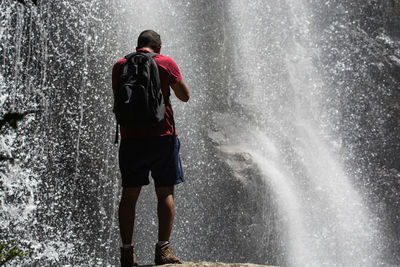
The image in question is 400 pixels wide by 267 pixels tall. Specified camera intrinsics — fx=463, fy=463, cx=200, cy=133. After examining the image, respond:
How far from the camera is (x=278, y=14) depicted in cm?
830

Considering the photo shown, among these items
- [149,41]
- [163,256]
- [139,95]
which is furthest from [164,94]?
[163,256]

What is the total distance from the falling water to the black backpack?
279 centimetres

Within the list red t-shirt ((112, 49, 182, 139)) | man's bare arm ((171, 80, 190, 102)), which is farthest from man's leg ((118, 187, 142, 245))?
man's bare arm ((171, 80, 190, 102))

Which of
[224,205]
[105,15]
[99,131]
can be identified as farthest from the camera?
[224,205]

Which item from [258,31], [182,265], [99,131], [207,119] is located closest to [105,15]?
[99,131]

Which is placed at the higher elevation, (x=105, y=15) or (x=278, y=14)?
(x=278, y=14)

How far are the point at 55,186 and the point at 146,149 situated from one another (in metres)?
2.92

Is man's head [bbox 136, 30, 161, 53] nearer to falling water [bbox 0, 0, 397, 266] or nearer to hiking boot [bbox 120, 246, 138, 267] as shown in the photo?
hiking boot [bbox 120, 246, 138, 267]

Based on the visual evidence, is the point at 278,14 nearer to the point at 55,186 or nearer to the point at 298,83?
the point at 298,83

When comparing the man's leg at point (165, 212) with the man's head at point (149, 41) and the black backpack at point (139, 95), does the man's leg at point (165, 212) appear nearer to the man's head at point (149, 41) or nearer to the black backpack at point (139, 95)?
the black backpack at point (139, 95)

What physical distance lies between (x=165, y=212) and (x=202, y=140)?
4.37 meters

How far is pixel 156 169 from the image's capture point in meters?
2.68

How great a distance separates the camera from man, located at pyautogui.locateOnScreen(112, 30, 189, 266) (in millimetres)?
2623

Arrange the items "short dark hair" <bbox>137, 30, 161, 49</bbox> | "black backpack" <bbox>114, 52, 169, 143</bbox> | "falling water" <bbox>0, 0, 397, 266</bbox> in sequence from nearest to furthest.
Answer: "black backpack" <bbox>114, 52, 169, 143</bbox>
"short dark hair" <bbox>137, 30, 161, 49</bbox>
"falling water" <bbox>0, 0, 397, 266</bbox>
